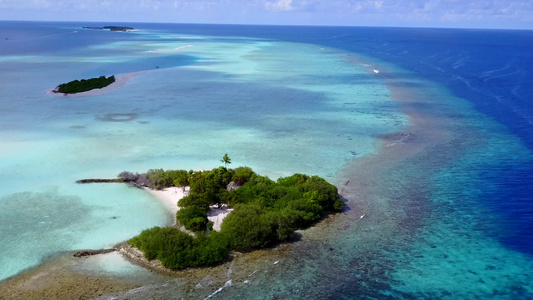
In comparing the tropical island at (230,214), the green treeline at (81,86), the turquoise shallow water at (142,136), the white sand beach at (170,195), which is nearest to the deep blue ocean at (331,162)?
the turquoise shallow water at (142,136)

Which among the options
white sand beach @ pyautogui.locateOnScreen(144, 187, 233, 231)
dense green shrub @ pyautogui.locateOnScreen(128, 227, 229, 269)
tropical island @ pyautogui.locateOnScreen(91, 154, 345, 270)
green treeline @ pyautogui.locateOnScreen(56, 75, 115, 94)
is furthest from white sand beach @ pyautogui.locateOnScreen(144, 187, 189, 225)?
green treeline @ pyautogui.locateOnScreen(56, 75, 115, 94)

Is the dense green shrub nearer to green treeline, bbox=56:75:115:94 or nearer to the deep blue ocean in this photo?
the deep blue ocean

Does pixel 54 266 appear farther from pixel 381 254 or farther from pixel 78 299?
pixel 381 254

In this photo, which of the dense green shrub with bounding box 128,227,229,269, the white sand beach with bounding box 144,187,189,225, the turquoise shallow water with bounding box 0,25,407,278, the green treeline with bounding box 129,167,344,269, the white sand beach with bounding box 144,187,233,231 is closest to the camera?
the dense green shrub with bounding box 128,227,229,269

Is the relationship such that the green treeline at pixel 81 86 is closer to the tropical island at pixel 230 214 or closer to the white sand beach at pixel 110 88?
the white sand beach at pixel 110 88

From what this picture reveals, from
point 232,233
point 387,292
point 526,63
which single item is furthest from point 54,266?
point 526,63

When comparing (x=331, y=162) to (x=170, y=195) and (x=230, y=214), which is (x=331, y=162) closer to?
(x=170, y=195)
